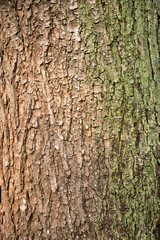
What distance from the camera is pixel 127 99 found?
141 centimetres

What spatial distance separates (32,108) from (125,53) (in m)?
0.71

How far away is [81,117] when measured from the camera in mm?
1396

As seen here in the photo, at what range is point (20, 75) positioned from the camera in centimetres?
141

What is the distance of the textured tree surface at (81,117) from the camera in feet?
4.47

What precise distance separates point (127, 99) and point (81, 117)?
33cm

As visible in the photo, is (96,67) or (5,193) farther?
(5,193)

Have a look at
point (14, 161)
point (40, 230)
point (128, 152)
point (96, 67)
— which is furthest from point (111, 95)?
point (40, 230)

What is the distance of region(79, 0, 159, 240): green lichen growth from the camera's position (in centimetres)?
136

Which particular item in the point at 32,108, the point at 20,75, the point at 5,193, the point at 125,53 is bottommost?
the point at 5,193

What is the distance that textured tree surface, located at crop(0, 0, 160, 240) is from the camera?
1.36 meters

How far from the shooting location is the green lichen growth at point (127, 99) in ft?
4.46

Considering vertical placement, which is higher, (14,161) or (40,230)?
(14,161)

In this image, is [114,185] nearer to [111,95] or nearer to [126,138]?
[126,138]

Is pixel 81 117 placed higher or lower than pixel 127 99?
lower
